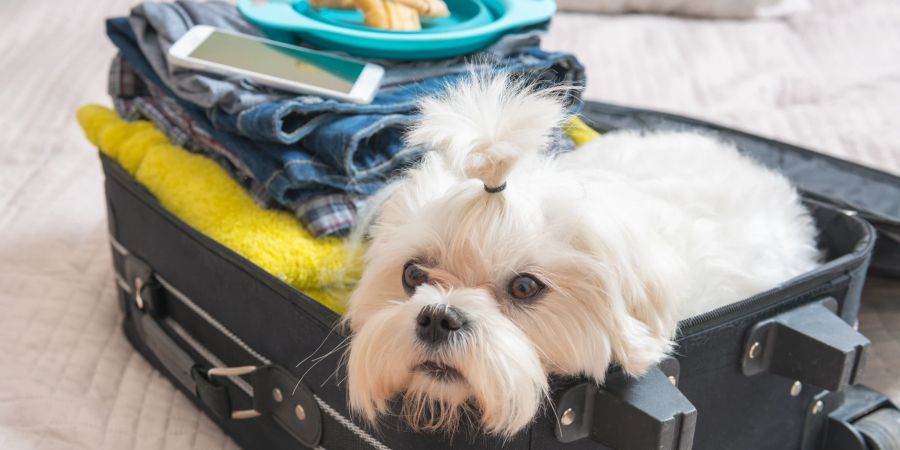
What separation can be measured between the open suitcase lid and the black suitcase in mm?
23

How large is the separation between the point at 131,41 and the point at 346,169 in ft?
1.28

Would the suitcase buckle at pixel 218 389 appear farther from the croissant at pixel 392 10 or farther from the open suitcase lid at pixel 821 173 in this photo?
the open suitcase lid at pixel 821 173

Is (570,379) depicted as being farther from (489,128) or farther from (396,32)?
(396,32)

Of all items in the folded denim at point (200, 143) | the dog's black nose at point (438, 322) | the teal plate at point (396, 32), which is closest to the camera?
the dog's black nose at point (438, 322)

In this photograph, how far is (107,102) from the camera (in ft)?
5.55

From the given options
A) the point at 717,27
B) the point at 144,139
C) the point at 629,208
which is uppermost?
the point at 629,208

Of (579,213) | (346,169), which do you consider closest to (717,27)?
(346,169)

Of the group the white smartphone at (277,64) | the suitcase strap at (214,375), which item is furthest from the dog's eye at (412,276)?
the white smartphone at (277,64)

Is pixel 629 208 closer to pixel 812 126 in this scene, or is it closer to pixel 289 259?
pixel 289 259

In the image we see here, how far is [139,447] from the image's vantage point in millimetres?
973

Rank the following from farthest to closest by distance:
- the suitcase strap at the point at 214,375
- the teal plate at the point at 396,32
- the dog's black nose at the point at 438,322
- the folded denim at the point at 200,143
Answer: the teal plate at the point at 396,32, the folded denim at the point at 200,143, the suitcase strap at the point at 214,375, the dog's black nose at the point at 438,322

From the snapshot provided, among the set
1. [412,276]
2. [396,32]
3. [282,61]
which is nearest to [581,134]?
[396,32]

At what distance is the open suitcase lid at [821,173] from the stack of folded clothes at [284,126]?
0.23 m

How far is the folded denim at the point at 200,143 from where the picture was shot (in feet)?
3.17
